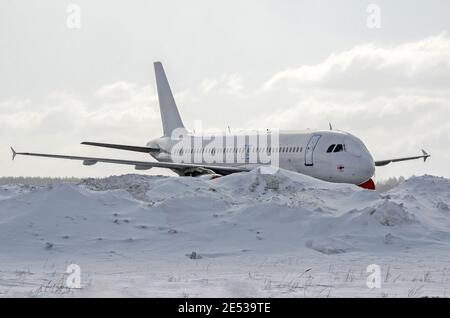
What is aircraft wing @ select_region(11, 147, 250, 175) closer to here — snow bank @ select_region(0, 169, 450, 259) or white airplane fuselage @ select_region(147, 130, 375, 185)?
white airplane fuselage @ select_region(147, 130, 375, 185)

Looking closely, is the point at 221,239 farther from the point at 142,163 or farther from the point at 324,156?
the point at 142,163

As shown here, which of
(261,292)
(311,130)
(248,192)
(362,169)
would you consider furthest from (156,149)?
(261,292)

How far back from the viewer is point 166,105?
60.2 meters

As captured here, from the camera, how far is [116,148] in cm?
4800

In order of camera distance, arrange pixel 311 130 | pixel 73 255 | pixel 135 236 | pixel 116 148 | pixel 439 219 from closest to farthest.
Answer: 1. pixel 73 255
2. pixel 135 236
3. pixel 439 219
4. pixel 311 130
5. pixel 116 148

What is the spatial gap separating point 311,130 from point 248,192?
13109mm

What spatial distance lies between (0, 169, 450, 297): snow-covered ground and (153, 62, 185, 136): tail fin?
28401mm

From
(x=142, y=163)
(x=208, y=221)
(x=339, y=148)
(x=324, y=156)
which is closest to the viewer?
(x=208, y=221)

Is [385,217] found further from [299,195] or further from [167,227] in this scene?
[167,227]

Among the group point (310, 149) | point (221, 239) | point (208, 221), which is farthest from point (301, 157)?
point (221, 239)

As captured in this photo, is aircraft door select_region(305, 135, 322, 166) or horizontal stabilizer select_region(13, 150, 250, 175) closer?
aircraft door select_region(305, 135, 322, 166)

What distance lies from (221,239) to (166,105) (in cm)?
3815

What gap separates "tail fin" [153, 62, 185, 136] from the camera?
58.8 m

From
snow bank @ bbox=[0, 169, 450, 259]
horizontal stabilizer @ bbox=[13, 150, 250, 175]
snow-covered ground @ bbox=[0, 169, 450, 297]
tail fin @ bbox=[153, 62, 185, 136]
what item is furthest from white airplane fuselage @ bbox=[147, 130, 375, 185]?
tail fin @ bbox=[153, 62, 185, 136]
